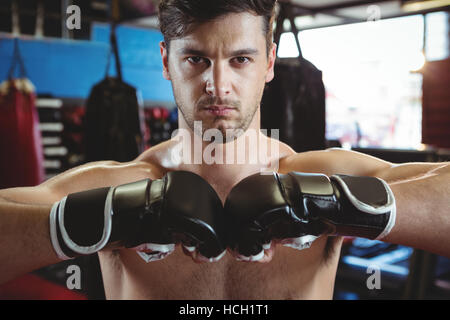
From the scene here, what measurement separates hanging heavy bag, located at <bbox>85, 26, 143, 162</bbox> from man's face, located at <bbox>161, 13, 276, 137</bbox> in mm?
1586

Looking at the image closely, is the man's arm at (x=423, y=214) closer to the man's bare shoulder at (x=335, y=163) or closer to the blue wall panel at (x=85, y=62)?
the man's bare shoulder at (x=335, y=163)

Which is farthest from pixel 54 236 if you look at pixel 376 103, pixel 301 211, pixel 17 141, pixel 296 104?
pixel 376 103

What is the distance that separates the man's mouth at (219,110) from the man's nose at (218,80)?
30 millimetres

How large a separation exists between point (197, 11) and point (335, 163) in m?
0.61

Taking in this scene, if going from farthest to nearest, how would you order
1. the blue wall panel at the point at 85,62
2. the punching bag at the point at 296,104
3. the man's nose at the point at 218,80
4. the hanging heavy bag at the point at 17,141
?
the blue wall panel at the point at 85,62
the hanging heavy bag at the point at 17,141
the punching bag at the point at 296,104
the man's nose at the point at 218,80

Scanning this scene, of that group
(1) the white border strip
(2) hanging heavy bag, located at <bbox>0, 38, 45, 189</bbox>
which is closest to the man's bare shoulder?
(1) the white border strip

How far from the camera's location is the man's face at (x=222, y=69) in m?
0.93

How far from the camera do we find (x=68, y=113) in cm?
489

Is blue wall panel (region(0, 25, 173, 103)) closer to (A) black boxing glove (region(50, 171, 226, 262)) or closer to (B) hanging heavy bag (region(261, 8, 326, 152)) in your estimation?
(B) hanging heavy bag (region(261, 8, 326, 152))

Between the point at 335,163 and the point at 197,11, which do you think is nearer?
the point at 197,11

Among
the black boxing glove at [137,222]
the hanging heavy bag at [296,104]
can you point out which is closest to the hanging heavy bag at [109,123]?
the hanging heavy bag at [296,104]

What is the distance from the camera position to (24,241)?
0.73 meters

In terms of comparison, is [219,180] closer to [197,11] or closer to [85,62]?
[197,11]
